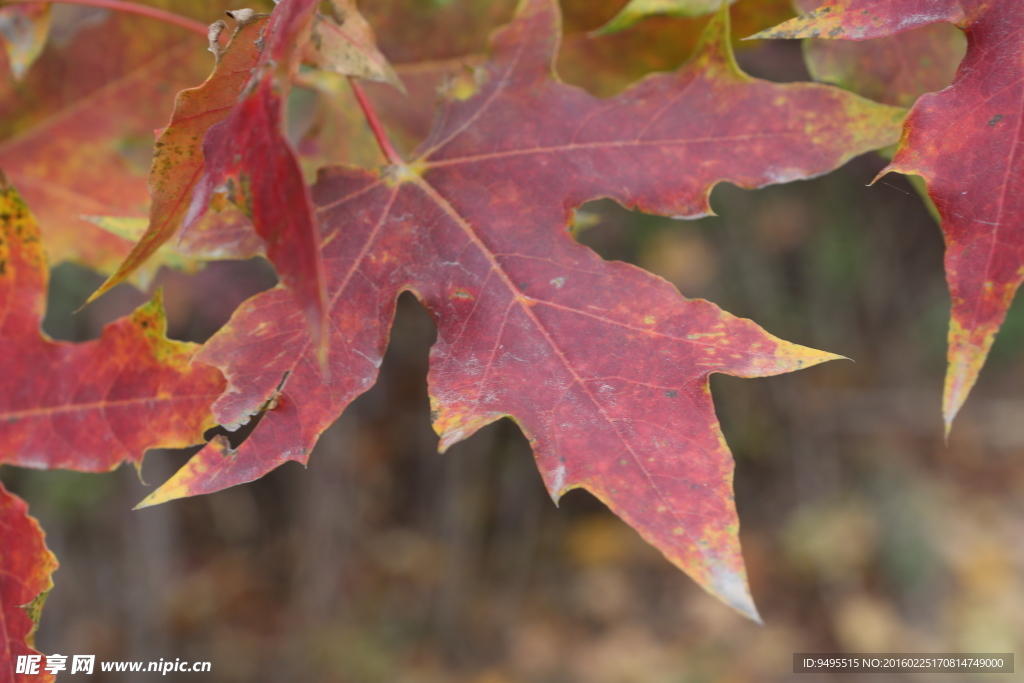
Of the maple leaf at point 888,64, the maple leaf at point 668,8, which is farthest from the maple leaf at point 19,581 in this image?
the maple leaf at point 888,64

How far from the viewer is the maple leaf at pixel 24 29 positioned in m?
0.71

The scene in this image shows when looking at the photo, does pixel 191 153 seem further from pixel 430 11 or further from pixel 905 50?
pixel 905 50

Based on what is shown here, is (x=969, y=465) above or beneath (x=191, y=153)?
beneath

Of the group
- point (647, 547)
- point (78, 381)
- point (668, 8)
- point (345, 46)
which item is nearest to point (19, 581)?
point (78, 381)

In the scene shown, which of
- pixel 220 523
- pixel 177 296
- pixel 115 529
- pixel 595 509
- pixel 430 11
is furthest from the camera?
pixel 595 509

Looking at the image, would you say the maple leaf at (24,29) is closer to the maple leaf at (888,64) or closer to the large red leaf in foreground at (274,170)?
the large red leaf in foreground at (274,170)

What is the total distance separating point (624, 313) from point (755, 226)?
A: 2.96 meters

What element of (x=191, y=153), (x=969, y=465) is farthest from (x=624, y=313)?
(x=969, y=465)

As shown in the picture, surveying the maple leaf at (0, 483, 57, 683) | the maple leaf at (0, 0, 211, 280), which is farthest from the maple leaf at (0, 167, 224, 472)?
the maple leaf at (0, 0, 211, 280)

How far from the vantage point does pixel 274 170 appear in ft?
1.30

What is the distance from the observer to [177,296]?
2096mm

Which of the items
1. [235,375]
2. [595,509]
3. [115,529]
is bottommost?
[595,509]

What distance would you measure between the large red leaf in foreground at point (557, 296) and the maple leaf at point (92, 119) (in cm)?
39

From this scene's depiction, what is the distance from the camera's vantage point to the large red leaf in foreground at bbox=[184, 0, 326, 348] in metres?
0.36
